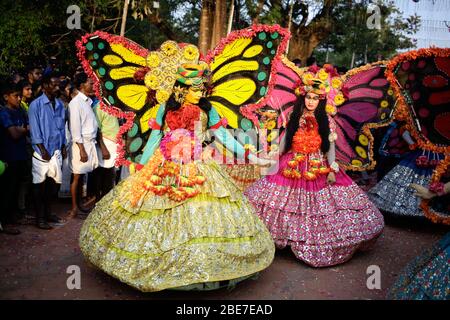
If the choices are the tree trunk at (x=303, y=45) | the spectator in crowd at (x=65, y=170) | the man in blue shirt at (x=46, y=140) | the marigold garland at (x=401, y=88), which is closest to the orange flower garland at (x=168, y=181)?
the man in blue shirt at (x=46, y=140)

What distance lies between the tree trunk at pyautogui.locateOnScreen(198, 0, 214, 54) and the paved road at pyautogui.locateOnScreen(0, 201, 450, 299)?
4981 mm

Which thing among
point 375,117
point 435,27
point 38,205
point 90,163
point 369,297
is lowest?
point 369,297

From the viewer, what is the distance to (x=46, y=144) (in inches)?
209

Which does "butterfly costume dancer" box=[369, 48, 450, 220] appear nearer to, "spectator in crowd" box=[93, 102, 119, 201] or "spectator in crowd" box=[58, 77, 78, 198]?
"spectator in crowd" box=[93, 102, 119, 201]

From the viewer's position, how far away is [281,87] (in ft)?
17.7

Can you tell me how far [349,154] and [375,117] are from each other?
54 cm

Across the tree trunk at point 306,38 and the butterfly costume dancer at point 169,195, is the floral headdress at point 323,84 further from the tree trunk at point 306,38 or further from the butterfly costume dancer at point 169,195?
the tree trunk at point 306,38

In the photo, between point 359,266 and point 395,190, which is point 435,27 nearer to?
point 395,190

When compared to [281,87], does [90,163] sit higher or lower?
lower

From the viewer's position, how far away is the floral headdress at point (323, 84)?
477 centimetres

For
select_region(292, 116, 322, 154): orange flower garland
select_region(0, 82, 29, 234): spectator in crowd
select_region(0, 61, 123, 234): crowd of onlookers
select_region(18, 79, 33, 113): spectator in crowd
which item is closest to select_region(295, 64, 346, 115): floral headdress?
select_region(292, 116, 322, 154): orange flower garland

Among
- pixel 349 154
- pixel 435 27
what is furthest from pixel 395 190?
pixel 435 27

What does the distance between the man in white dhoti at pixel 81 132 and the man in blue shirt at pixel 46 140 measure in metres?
0.18

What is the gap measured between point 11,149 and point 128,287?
8.02ft
